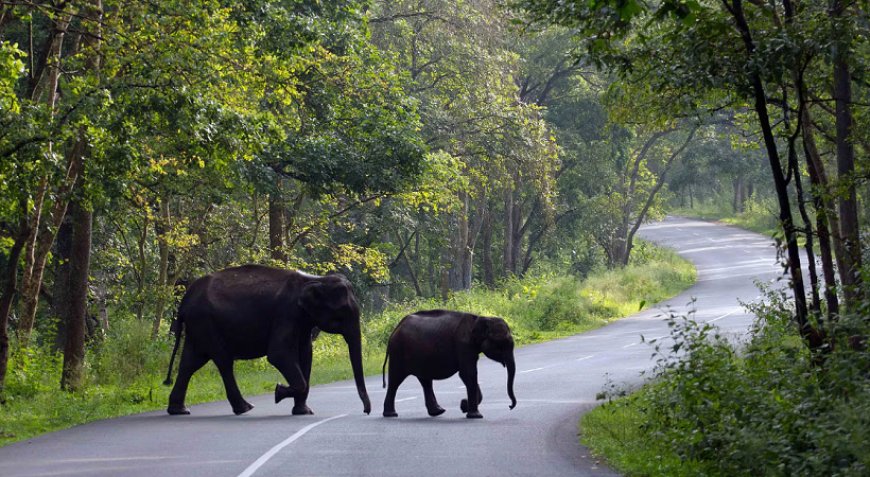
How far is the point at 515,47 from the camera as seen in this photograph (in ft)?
147

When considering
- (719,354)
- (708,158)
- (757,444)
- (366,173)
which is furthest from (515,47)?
(757,444)

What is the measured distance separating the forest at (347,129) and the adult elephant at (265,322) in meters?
1.94

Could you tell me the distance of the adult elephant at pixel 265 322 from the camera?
1620 centimetres

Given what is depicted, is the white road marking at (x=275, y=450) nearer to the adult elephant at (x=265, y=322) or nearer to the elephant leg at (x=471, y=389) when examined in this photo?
the adult elephant at (x=265, y=322)

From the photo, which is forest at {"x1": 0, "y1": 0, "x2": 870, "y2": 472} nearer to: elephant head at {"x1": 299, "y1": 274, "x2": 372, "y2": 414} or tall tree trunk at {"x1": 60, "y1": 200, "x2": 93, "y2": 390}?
tall tree trunk at {"x1": 60, "y1": 200, "x2": 93, "y2": 390}

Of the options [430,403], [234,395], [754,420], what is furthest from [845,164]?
[234,395]

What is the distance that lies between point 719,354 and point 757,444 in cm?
311

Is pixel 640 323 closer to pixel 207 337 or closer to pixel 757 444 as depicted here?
pixel 207 337

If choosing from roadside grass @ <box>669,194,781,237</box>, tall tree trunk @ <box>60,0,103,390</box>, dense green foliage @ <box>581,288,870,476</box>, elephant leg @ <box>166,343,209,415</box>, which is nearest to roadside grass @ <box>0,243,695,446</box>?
tall tree trunk @ <box>60,0,103,390</box>

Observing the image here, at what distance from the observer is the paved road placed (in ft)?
36.8

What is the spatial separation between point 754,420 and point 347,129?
54.4 ft

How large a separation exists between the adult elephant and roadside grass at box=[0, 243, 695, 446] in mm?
1519

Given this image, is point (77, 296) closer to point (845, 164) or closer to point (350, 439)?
point (350, 439)

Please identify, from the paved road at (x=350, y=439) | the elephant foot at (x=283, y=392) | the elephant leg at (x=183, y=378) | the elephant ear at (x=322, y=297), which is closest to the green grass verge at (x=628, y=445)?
the paved road at (x=350, y=439)
